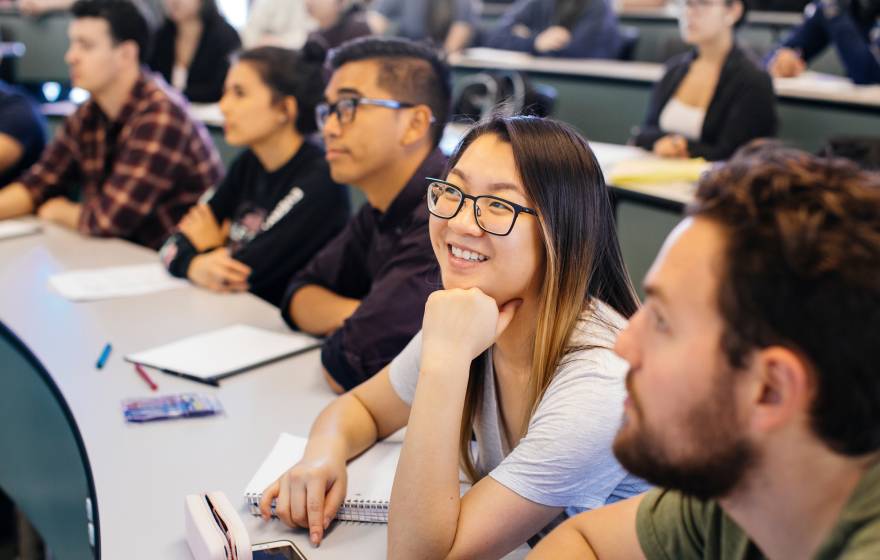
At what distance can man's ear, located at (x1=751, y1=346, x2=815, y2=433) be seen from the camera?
688 mm

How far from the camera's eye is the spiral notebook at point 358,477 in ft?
4.11

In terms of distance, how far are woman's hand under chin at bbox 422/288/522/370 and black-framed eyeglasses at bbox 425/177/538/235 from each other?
0.28ft

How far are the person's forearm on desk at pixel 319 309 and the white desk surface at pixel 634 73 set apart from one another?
8.14 ft

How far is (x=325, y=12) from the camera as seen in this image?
5523mm

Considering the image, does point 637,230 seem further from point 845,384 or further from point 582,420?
point 845,384

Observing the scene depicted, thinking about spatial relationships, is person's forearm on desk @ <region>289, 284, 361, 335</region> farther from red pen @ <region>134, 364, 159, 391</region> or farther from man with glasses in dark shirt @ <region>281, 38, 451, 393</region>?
red pen @ <region>134, 364, 159, 391</region>

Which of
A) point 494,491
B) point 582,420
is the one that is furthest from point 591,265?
point 494,491

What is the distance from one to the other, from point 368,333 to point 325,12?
4.21 meters

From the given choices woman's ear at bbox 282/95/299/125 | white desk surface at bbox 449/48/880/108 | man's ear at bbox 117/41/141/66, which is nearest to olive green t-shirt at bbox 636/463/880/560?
woman's ear at bbox 282/95/299/125

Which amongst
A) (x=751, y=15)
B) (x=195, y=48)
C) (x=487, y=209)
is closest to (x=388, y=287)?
(x=487, y=209)

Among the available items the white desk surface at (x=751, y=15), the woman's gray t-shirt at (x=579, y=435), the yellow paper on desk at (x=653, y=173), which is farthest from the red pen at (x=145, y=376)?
the white desk surface at (x=751, y=15)

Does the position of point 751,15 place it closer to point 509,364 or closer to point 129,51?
point 129,51

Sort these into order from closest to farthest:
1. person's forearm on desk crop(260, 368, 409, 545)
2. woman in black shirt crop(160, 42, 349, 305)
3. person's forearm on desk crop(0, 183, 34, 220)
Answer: person's forearm on desk crop(260, 368, 409, 545) < woman in black shirt crop(160, 42, 349, 305) < person's forearm on desk crop(0, 183, 34, 220)

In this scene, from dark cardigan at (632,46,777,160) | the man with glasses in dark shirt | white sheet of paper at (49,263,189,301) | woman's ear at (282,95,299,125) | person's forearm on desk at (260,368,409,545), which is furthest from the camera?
dark cardigan at (632,46,777,160)
